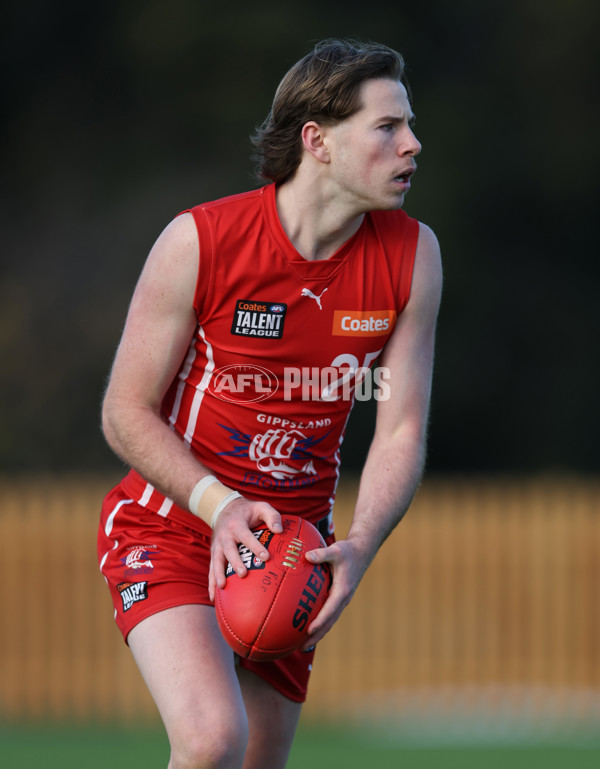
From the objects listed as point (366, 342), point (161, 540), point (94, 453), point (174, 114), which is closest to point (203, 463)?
point (161, 540)

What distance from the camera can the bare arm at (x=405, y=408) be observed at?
4.04 m

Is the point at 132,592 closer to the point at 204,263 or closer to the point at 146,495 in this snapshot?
the point at 146,495

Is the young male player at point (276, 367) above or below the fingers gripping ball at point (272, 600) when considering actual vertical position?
above

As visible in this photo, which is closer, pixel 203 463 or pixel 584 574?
pixel 203 463

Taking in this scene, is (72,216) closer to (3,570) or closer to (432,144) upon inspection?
(432,144)

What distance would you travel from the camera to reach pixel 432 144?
59.9 feet

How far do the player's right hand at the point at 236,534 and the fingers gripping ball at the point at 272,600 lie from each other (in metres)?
0.03

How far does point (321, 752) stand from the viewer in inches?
366

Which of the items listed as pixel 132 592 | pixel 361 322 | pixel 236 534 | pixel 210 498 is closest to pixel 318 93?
pixel 361 322

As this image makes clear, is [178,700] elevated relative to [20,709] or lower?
elevated

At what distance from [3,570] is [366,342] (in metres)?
7.69

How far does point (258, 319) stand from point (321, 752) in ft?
20.3

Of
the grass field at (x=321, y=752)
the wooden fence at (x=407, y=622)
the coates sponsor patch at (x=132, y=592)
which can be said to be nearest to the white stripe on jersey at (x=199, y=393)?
the coates sponsor patch at (x=132, y=592)

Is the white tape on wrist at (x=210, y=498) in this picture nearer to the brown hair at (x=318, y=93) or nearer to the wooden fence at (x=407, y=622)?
the brown hair at (x=318, y=93)
